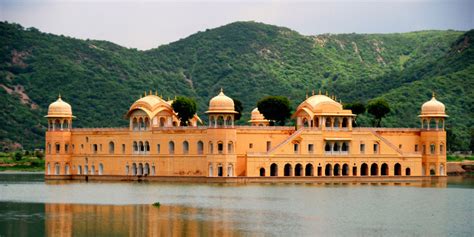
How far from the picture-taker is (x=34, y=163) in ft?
293

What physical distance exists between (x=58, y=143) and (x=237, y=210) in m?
30.4

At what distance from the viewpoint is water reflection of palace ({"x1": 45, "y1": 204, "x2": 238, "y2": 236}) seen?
39.5 metres

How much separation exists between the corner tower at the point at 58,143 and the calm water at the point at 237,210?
29.0 feet

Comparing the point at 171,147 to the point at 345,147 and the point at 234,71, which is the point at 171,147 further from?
the point at 234,71

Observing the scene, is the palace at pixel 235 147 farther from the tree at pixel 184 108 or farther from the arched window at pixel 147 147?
the tree at pixel 184 108

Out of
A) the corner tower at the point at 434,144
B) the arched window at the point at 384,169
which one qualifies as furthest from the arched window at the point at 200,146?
the corner tower at the point at 434,144

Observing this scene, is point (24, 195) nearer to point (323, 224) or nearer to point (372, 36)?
point (323, 224)

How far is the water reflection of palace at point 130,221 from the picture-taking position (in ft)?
130

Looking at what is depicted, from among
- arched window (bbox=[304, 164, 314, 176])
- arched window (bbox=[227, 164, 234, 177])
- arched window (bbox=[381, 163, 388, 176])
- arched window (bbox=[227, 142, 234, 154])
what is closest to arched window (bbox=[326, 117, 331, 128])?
arched window (bbox=[304, 164, 314, 176])

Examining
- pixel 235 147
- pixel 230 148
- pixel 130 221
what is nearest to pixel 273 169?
pixel 235 147

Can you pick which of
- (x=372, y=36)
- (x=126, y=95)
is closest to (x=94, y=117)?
(x=126, y=95)

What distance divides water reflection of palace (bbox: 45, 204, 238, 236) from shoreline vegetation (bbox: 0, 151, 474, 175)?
124ft

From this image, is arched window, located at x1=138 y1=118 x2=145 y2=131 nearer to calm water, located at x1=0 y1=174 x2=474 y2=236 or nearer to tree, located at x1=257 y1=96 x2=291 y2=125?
calm water, located at x1=0 y1=174 x2=474 y2=236

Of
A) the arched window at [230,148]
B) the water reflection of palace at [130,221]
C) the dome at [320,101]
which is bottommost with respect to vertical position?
the water reflection of palace at [130,221]
